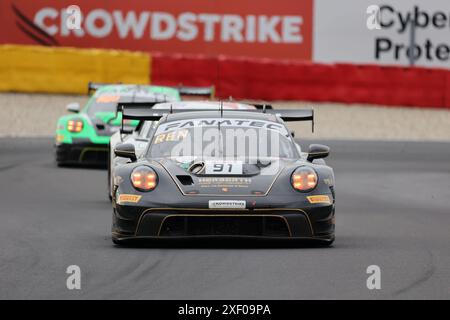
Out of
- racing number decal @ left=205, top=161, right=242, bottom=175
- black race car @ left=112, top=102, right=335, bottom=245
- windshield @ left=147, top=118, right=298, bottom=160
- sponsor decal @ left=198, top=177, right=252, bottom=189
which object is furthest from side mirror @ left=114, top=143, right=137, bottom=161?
sponsor decal @ left=198, top=177, right=252, bottom=189

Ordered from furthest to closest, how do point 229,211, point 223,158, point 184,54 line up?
point 184,54, point 223,158, point 229,211

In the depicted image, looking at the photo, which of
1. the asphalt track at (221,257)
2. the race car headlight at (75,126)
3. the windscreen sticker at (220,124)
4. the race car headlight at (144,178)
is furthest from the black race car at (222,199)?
the race car headlight at (75,126)

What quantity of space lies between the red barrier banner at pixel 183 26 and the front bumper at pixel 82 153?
28.3 ft

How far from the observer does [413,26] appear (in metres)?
28.5

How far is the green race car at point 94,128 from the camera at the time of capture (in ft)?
63.3

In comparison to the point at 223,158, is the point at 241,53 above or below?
above

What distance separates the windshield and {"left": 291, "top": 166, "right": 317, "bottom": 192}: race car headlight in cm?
60

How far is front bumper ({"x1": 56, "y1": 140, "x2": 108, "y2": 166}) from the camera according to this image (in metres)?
19.3

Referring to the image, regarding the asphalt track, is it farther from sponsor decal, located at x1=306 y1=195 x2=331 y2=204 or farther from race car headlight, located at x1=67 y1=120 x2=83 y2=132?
race car headlight, located at x1=67 y1=120 x2=83 y2=132

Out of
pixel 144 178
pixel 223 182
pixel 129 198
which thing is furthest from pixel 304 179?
pixel 129 198

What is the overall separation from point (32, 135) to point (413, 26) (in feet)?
25.9
